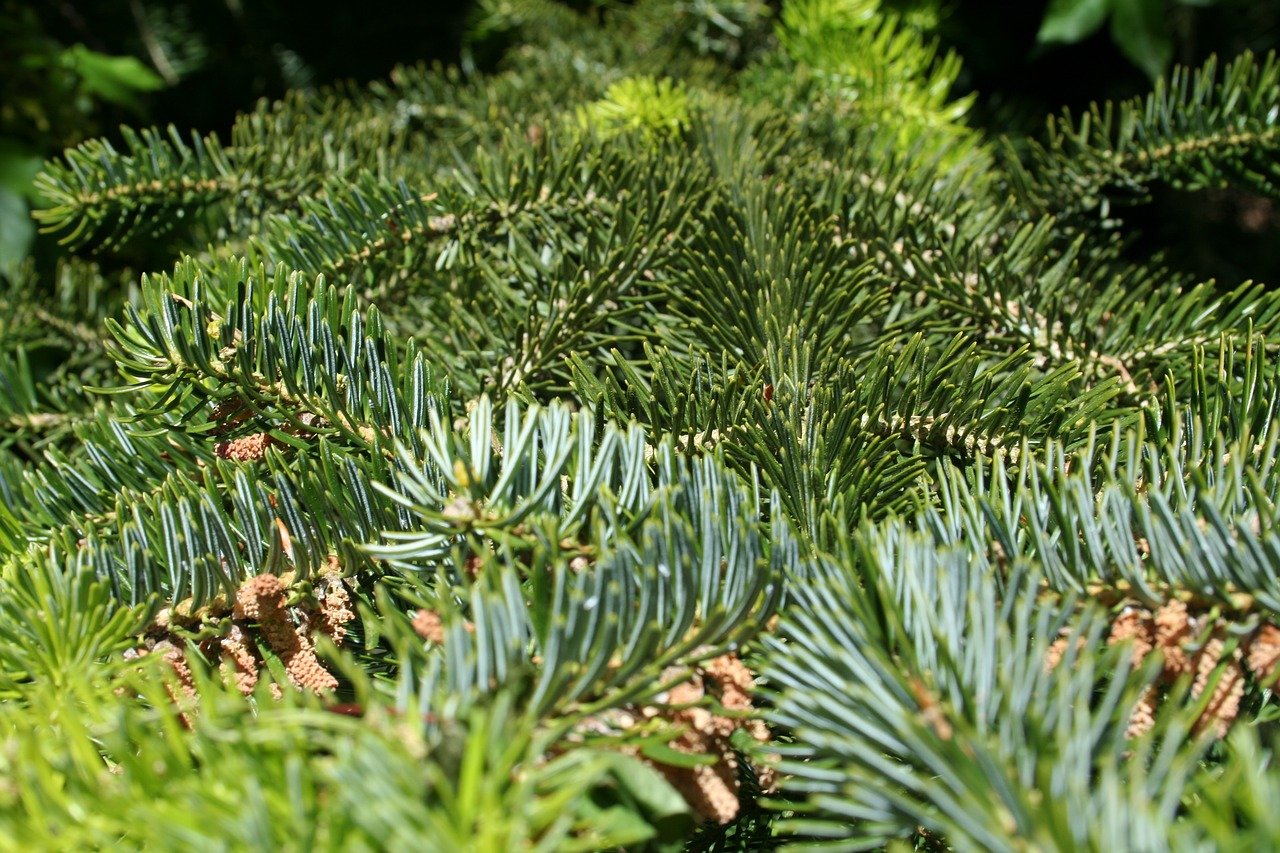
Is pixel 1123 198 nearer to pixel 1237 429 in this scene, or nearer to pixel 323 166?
pixel 1237 429

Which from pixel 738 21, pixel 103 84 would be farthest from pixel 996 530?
pixel 103 84

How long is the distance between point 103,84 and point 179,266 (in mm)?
832

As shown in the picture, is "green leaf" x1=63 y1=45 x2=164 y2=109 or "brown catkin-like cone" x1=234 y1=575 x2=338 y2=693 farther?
"green leaf" x1=63 y1=45 x2=164 y2=109

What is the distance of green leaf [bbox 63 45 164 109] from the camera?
1023 mm

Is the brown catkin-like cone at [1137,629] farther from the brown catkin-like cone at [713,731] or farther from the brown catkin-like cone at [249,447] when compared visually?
the brown catkin-like cone at [249,447]

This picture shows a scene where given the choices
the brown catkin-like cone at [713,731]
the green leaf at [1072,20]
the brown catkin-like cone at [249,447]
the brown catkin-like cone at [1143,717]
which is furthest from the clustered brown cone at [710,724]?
the green leaf at [1072,20]

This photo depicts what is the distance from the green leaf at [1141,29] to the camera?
35.0 inches

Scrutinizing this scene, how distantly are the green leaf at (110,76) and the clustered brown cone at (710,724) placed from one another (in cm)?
103

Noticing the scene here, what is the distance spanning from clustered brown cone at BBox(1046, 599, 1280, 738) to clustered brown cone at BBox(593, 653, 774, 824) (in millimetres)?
93

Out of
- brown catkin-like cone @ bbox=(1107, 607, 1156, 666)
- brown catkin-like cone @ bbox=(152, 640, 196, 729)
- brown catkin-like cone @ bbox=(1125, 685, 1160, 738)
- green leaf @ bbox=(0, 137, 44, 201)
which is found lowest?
brown catkin-like cone @ bbox=(1125, 685, 1160, 738)

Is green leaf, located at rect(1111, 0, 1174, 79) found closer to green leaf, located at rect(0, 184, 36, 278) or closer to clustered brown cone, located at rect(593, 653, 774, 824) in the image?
clustered brown cone, located at rect(593, 653, 774, 824)

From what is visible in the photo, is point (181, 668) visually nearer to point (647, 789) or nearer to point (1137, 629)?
point (647, 789)

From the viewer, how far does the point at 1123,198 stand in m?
0.61

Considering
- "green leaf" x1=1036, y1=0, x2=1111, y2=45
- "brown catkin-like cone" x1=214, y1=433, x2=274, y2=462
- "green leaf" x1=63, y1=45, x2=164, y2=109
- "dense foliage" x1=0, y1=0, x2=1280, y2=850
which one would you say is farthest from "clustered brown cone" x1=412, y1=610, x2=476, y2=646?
"green leaf" x1=63, y1=45, x2=164, y2=109
